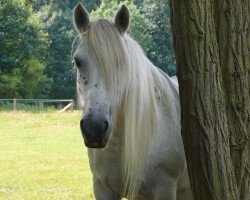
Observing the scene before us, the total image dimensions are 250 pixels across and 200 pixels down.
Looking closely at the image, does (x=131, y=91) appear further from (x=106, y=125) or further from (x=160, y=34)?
(x=160, y=34)

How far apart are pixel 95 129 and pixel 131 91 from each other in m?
0.52

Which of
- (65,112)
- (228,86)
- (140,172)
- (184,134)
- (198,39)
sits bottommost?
(65,112)

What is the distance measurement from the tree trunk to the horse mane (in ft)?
2.70

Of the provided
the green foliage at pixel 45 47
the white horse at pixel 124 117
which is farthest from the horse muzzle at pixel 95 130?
the green foliage at pixel 45 47

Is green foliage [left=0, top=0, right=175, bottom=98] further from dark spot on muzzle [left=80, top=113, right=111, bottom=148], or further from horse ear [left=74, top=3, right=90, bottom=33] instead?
dark spot on muzzle [left=80, top=113, right=111, bottom=148]

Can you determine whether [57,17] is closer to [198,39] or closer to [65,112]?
[65,112]

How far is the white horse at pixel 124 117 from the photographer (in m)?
3.18

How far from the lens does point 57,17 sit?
47469 millimetres

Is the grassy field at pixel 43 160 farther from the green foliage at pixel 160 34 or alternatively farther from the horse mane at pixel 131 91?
the green foliage at pixel 160 34

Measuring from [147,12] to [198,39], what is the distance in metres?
45.3

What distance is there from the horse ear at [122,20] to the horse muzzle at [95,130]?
2.13 feet

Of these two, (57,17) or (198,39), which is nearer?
(198,39)

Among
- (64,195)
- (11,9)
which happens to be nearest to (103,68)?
(64,195)

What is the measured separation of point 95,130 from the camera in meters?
3.06
